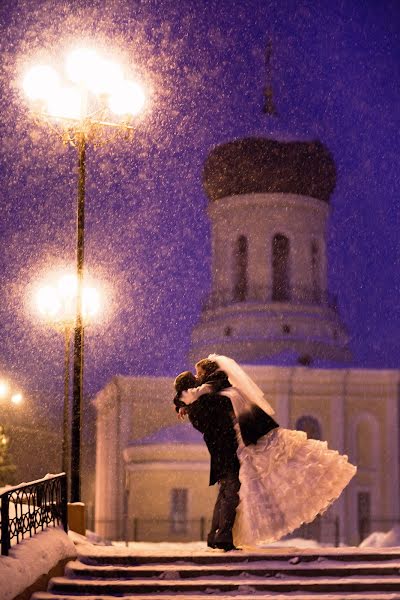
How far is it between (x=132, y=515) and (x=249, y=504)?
25068mm

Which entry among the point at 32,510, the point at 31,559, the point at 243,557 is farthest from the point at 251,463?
the point at 31,559

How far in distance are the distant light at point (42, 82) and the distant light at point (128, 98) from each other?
84cm

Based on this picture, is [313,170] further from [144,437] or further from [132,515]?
[132,515]

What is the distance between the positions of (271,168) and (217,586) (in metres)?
29.6

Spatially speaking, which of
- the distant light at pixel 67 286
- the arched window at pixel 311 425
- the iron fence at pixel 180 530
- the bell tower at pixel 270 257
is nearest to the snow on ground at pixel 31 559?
the distant light at pixel 67 286

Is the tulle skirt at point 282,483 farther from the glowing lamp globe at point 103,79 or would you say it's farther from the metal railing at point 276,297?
the metal railing at point 276,297

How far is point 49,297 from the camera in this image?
2067cm

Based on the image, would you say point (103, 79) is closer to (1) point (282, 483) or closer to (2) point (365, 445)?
(1) point (282, 483)

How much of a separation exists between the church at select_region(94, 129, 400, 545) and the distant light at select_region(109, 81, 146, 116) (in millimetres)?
22913

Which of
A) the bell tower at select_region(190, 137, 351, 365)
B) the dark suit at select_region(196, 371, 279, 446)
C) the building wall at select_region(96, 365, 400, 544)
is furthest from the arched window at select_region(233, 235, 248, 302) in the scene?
the dark suit at select_region(196, 371, 279, 446)

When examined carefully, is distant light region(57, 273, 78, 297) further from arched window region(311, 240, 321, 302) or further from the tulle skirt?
arched window region(311, 240, 321, 302)

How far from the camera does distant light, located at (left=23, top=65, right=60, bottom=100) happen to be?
14172 millimetres

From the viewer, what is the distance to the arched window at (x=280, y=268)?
1512 inches

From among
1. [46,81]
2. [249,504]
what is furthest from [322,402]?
[249,504]
